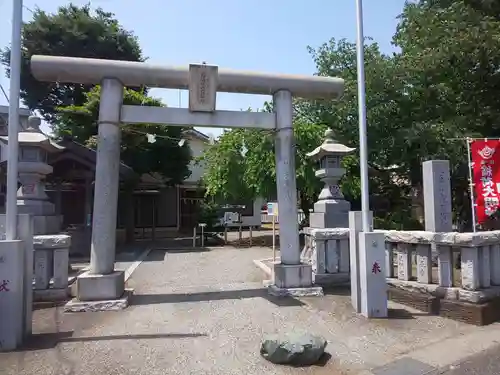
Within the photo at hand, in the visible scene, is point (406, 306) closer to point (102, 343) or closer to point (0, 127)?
point (102, 343)

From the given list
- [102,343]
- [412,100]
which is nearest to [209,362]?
[102,343]

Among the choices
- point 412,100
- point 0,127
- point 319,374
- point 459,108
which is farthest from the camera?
point 0,127

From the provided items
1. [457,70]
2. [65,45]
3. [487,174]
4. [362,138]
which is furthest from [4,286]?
[65,45]

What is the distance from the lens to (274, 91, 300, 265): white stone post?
7.66m

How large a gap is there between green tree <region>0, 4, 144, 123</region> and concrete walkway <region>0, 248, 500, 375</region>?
1685 centimetres

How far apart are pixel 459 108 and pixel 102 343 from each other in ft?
40.4

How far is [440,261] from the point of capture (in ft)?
21.3

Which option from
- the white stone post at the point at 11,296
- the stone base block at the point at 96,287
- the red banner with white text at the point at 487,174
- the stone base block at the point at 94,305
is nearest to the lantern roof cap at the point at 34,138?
the stone base block at the point at 96,287

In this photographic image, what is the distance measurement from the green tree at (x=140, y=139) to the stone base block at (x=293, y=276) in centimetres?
942

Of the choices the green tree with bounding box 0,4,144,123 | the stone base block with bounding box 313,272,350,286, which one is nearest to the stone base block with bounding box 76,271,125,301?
the stone base block with bounding box 313,272,350,286

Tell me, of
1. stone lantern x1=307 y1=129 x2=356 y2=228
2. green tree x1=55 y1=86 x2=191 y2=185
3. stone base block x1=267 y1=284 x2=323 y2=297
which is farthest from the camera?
green tree x1=55 y1=86 x2=191 y2=185

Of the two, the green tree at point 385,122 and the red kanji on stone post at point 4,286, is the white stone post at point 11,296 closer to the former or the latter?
the red kanji on stone post at point 4,286

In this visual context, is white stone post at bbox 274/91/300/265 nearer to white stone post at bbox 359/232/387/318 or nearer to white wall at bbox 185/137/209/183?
white stone post at bbox 359/232/387/318

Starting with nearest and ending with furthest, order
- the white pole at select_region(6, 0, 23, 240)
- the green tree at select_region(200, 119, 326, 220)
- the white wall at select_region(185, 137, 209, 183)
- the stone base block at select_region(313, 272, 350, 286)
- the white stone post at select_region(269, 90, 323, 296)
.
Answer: the white pole at select_region(6, 0, 23, 240) < the white stone post at select_region(269, 90, 323, 296) < the stone base block at select_region(313, 272, 350, 286) < the green tree at select_region(200, 119, 326, 220) < the white wall at select_region(185, 137, 209, 183)
